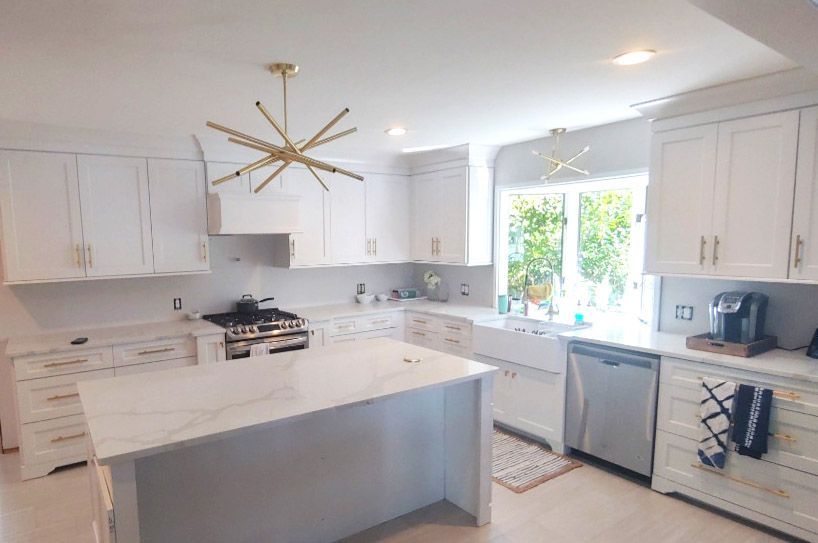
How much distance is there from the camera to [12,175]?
3.31m

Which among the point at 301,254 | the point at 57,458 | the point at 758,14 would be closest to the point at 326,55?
the point at 758,14

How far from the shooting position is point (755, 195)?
108 inches

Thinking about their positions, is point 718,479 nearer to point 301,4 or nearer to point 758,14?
point 758,14

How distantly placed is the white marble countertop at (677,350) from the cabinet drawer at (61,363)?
10.9 ft

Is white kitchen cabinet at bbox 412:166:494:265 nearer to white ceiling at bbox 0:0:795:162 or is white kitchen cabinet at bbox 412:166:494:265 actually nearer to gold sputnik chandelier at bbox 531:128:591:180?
gold sputnik chandelier at bbox 531:128:591:180

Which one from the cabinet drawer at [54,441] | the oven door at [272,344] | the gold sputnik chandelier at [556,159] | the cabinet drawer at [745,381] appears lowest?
the cabinet drawer at [54,441]

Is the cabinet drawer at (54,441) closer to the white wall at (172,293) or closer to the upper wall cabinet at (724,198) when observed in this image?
the white wall at (172,293)

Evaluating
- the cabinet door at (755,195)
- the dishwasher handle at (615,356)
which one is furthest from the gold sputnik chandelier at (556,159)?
the dishwasher handle at (615,356)

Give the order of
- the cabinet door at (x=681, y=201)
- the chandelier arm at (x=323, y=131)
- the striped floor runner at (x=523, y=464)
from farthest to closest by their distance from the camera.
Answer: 1. the striped floor runner at (x=523, y=464)
2. the cabinet door at (x=681, y=201)
3. the chandelier arm at (x=323, y=131)

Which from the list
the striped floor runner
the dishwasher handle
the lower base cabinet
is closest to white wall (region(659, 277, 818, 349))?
the dishwasher handle

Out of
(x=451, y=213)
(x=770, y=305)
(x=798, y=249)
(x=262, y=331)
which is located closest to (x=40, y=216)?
(x=262, y=331)

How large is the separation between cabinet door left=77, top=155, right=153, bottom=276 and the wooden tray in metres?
3.95

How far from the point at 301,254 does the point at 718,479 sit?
357 cm

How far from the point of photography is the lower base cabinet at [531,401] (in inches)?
139
